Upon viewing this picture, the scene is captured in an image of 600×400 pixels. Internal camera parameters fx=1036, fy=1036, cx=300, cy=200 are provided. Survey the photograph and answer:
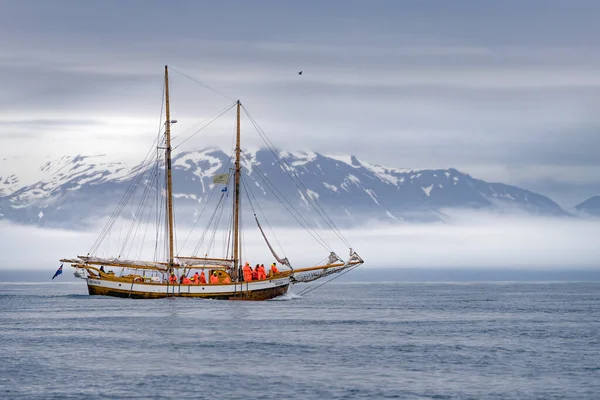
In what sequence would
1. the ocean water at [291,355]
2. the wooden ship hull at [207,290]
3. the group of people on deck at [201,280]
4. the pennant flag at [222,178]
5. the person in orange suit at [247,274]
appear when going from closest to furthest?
1. the ocean water at [291,355]
2. the pennant flag at [222,178]
3. the wooden ship hull at [207,290]
4. the person in orange suit at [247,274]
5. the group of people on deck at [201,280]

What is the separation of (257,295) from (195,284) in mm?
9805

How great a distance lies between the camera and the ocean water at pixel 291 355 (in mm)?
70000

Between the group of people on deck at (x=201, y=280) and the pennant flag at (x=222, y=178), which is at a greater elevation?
the pennant flag at (x=222, y=178)

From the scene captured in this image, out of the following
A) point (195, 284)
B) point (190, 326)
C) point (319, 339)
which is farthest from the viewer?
point (195, 284)

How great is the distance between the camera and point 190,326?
117 m

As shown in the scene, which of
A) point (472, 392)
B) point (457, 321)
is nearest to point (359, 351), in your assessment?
point (472, 392)

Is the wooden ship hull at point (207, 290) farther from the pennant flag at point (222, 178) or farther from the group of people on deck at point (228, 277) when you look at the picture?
the pennant flag at point (222, 178)

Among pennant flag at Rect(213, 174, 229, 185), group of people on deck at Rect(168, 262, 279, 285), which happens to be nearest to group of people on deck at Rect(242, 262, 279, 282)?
group of people on deck at Rect(168, 262, 279, 285)

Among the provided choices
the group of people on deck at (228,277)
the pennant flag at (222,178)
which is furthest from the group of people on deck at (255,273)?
the pennant flag at (222,178)

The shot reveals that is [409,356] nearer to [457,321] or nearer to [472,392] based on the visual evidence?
[472,392]

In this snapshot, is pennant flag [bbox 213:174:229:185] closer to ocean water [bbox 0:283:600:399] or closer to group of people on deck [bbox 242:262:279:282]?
group of people on deck [bbox 242:262:279:282]

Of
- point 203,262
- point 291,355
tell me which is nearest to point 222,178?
point 203,262

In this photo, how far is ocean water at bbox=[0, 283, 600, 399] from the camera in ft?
230

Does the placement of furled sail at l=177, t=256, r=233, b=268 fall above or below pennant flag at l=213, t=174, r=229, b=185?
below
